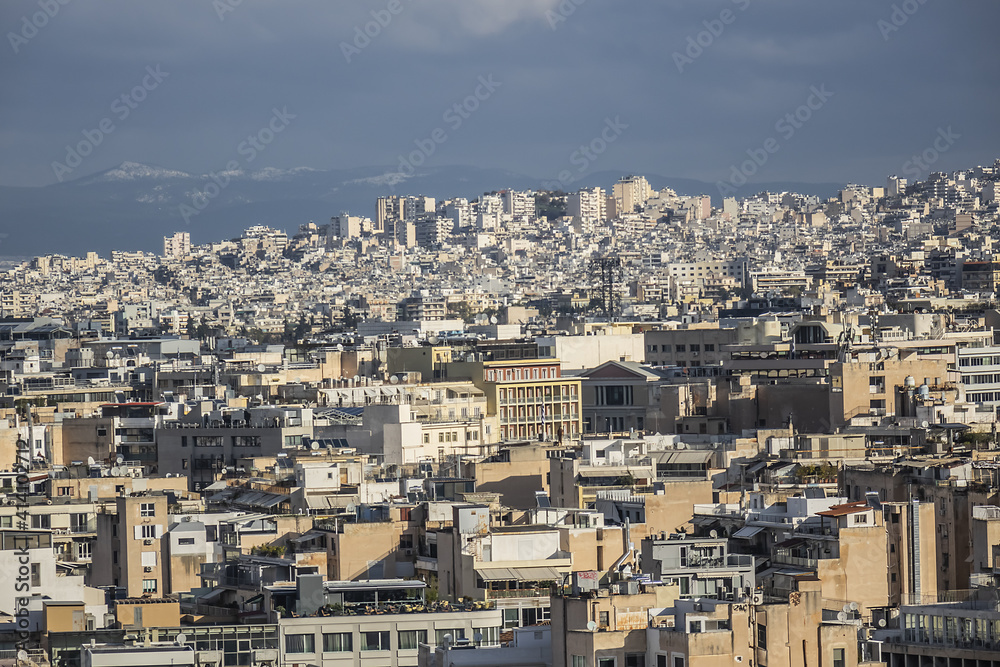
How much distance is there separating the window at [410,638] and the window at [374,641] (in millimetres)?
157

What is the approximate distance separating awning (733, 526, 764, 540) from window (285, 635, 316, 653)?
8.14 metres

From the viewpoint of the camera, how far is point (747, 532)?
1298 inches

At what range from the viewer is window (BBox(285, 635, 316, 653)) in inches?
1031

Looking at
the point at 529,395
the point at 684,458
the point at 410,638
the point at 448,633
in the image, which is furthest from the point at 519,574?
the point at 529,395

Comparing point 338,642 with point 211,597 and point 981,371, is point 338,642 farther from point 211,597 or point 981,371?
point 981,371

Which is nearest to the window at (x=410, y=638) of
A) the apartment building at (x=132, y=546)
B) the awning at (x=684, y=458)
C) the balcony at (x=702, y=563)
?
the balcony at (x=702, y=563)

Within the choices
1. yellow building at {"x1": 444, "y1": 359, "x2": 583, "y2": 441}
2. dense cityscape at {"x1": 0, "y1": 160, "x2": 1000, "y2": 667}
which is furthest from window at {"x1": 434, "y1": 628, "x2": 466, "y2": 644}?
yellow building at {"x1": 444, "y1": 359, "x2": 583, "y2": 441}

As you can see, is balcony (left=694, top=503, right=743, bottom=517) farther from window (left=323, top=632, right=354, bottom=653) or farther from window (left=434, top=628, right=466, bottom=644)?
window (left=323, top=632, right=354, bottom=653)

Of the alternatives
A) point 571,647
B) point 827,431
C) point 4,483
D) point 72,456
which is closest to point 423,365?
point 72,456

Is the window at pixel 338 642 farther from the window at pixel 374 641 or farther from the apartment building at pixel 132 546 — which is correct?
the apartment building at pixel 132 546

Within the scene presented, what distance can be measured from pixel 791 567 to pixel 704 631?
8.04 m

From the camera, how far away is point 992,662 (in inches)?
861

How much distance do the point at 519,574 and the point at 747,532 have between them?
432 cm

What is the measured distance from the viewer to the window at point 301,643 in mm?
26188
